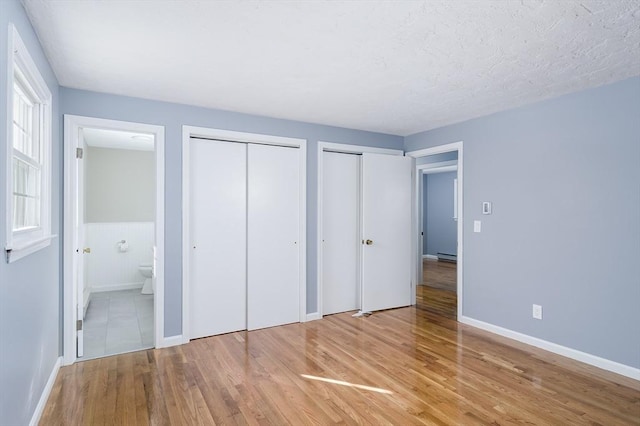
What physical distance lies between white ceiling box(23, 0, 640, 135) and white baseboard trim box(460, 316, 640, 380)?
237 centimetres

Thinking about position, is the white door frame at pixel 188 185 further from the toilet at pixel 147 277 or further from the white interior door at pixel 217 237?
the toilet at pixel 147 277

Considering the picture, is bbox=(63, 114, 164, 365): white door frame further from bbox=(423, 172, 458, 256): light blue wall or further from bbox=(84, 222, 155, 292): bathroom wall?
bbox=(423, 172, 458, 256): light blue wall

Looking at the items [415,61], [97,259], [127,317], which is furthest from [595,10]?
[97,259]

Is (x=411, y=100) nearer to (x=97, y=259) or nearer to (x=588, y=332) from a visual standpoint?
(x=588, y=332)

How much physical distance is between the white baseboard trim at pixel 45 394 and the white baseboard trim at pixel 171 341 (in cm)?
79

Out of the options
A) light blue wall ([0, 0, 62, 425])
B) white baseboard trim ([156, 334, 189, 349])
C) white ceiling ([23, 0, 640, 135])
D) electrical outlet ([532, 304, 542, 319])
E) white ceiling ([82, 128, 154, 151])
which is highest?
white ceiling ([23, 0, 640, 135])

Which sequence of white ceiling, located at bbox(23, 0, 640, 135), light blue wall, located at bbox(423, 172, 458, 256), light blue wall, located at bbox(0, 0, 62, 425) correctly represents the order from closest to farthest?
light blue wall, located at bbox(0, 0, 62, 425), white ceiling, located at bbox(23, 0, 640, 135), light blue wall, located at bbox(423, 172, 458, 256)

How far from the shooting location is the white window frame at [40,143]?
1.64 metres

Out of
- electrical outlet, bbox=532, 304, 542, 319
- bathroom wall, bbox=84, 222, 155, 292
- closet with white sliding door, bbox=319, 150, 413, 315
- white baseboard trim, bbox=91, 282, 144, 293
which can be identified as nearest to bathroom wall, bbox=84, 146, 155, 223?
bathroom wall, bbox=84, 222, 155, 292

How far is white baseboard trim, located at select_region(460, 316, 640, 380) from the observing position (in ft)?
9.36

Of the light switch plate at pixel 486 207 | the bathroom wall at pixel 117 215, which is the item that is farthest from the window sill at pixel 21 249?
the light switch plate at pixel 486 207

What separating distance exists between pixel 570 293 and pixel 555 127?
1578mm

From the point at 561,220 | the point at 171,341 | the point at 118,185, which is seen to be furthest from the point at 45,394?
the point at 561,220

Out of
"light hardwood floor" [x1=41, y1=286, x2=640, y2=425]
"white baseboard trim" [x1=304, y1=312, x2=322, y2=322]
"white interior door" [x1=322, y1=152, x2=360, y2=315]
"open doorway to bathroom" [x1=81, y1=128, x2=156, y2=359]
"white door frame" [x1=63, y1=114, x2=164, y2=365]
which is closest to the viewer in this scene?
"light hardwood floor" [x1=41, y1=286, x2=640, y2=425]
